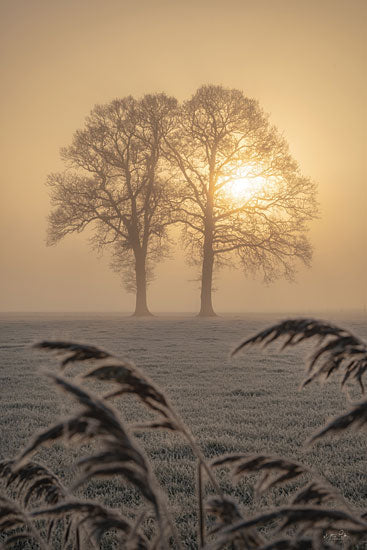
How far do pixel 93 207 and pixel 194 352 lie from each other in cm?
2329

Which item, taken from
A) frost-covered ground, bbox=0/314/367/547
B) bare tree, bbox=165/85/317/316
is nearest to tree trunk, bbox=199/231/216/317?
bare tree, bbox=165/85/317/316

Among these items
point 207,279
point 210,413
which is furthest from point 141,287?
point 210,413

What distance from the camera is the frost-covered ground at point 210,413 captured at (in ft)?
15.4

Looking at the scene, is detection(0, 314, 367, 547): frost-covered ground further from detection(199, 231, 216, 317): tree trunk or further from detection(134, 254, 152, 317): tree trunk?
detection(134, 254, 152, 317): tree trunk

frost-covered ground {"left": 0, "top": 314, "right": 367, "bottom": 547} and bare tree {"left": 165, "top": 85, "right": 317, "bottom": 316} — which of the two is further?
bare tree {"left": 165, "top": 85, "right": 317, "bottom": 316}

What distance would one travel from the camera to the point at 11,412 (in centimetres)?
770

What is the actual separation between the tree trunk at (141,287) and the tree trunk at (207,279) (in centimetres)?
473

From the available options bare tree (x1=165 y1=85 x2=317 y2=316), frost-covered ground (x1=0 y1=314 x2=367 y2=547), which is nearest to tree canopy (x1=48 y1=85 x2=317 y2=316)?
bare tree (x1=165 y1=85 x2=317 y2=316)

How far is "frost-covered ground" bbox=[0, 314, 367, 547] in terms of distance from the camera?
4680 millimetres

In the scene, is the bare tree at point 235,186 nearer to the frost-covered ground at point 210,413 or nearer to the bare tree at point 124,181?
the bare tree at point 124,181

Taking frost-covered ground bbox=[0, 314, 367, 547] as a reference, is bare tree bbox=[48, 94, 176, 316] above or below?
above

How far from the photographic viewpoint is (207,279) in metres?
34.8

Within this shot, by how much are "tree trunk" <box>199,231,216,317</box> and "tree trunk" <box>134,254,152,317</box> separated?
4733 mm

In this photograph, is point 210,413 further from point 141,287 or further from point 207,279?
point 141,287
